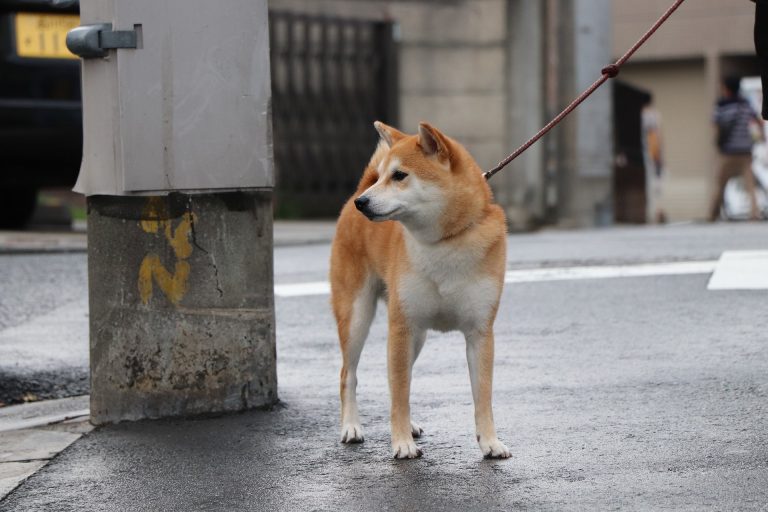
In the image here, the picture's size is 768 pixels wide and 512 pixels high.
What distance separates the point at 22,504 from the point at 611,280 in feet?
17.6

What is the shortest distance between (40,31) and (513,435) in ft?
23.0

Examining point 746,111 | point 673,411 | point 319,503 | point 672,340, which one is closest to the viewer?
point 319,503

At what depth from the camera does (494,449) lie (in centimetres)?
483

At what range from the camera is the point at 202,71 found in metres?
5.58

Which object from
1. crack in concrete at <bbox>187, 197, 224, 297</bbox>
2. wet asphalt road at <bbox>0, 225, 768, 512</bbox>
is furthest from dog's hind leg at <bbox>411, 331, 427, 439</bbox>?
crack in concrete at <bbox>187, 197, 224, 297</bbox>

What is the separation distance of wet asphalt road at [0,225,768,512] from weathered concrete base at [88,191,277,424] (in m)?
0.12

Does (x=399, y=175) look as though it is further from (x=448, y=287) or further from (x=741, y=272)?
(x=741, y=272)

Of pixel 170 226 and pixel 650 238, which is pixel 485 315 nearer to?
pixel 170 226

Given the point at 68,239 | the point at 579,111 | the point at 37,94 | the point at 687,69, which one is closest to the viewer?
the point at 37,94

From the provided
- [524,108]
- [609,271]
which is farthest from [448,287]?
[524,108]

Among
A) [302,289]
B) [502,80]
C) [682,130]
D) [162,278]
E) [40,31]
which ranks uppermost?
[40,31]

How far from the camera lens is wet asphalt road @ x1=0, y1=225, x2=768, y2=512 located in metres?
4.39

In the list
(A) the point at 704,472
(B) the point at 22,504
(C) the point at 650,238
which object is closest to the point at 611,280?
(C) the point at 650,238

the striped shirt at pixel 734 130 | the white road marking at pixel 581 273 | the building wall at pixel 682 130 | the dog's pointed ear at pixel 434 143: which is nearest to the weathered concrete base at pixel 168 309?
the dog's pointed ear at pixel 434 143
